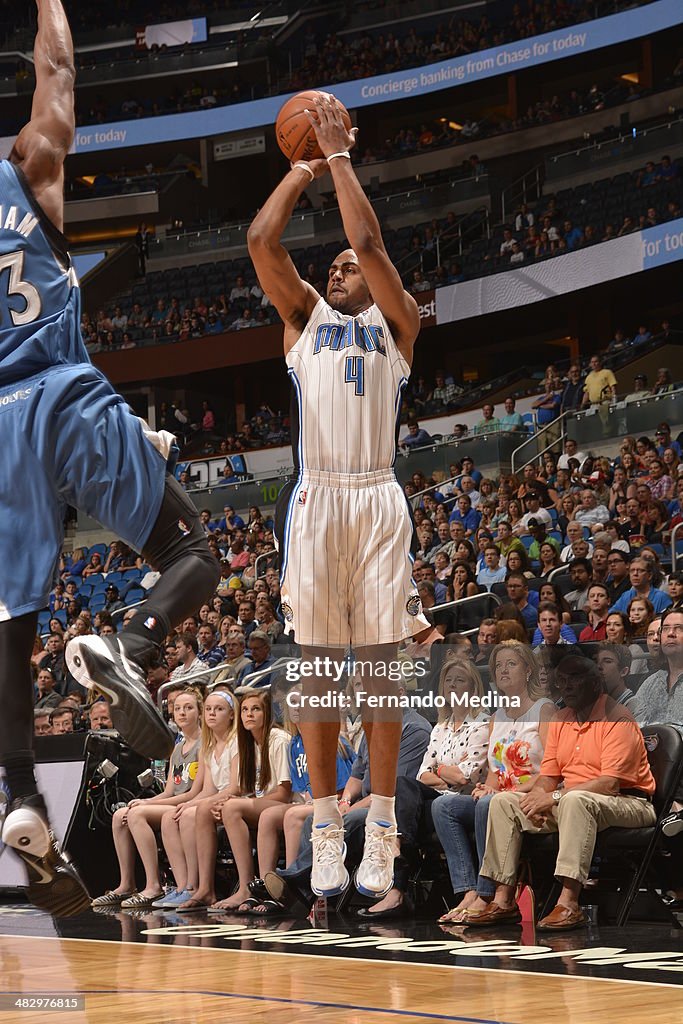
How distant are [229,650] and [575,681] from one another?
3.55 meters

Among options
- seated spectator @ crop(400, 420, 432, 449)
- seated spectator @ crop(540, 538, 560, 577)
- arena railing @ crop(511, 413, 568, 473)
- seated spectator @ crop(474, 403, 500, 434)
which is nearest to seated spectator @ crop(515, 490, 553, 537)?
seated spectator @ crop(540, 538, 560, 577)

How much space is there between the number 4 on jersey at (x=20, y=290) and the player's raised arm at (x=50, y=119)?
0.55 feet

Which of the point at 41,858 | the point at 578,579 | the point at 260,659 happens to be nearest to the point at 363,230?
the point at 41,858

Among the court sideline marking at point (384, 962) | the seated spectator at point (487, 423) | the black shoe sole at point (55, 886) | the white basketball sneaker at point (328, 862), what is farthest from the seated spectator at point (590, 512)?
the black shoe sole at point (55, 886)

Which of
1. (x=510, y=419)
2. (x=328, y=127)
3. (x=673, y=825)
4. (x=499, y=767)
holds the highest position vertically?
(x=510, y=419)

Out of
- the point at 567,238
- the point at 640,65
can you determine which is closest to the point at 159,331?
the point at 567,238

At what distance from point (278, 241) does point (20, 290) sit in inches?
56.7

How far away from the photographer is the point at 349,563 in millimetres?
4422

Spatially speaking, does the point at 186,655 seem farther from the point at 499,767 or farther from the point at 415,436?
the point at 415,436

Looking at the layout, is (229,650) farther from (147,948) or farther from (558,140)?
(558,140)

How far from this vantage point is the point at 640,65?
23.4m

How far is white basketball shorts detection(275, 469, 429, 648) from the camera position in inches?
173

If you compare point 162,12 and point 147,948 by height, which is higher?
point 162,12

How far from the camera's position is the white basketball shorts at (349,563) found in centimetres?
438
